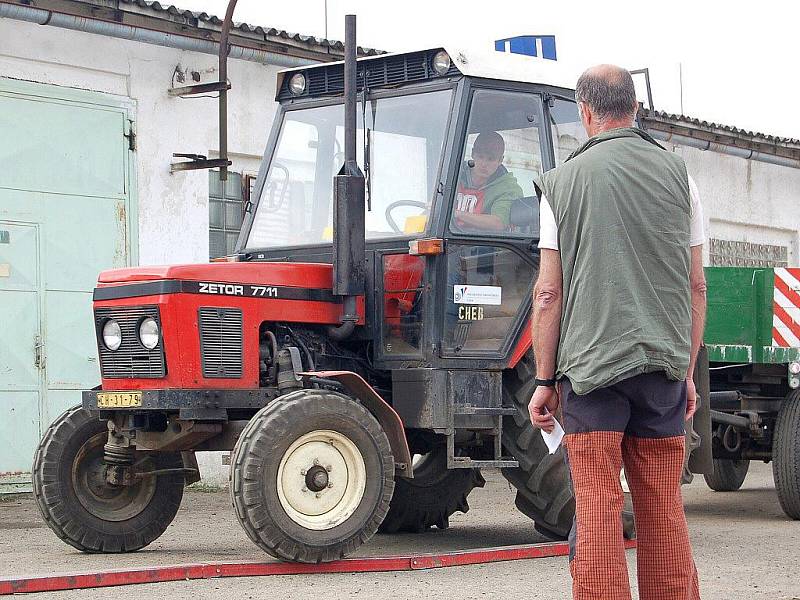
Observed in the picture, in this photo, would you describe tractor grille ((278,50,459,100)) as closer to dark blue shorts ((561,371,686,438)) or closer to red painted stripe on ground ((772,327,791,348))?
red painted stripe on ground ((772,327,791,348))

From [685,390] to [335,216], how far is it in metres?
3.41

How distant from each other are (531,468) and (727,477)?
481 centimetres

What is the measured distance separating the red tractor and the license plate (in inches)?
0.4

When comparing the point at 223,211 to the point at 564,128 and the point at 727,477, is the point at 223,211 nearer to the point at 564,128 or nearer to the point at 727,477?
the point at 727,477

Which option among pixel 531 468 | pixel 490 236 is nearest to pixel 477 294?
pixel 490 236

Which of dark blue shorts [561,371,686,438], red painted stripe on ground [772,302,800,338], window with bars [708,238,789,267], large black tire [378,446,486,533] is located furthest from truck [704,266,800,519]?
window with bars [708,238,789,267]

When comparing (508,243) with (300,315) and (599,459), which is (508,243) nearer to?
(300,315)

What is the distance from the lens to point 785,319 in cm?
996

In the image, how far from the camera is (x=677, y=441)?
4266 mm

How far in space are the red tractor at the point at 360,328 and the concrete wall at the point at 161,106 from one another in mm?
3951

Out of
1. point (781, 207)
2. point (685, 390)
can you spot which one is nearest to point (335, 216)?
point (685, 390)

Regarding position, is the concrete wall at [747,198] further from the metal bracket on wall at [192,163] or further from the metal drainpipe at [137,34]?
the metal bracket on wall at [192,163]

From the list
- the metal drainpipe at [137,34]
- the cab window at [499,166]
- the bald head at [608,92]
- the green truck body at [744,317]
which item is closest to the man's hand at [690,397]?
the bald head at [608,92]

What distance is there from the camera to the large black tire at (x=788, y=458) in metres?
9.58
